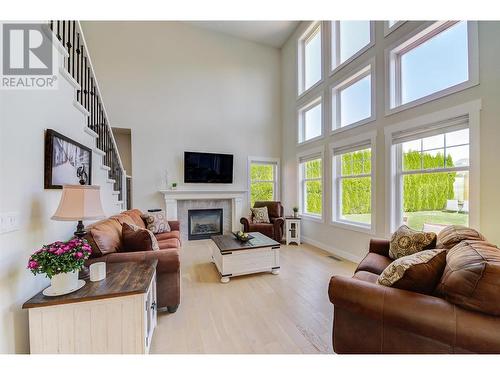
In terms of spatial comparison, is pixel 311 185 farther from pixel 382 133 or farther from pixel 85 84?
pixel 85 84

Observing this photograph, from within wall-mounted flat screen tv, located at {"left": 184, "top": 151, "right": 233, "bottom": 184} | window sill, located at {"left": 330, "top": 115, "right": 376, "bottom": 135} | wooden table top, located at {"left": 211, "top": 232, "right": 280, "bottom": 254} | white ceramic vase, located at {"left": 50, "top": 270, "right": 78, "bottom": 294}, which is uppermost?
window sill, located at {"left": 330, "top": 115, "right": 376, "bottom": 135}

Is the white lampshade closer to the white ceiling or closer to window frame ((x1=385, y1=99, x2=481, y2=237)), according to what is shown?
window frame ((x1=385, y1=99, x2=481, y2=237))

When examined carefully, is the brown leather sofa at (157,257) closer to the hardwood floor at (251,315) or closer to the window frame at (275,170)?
the hardwood floor at (251,315)

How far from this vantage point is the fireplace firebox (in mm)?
5289

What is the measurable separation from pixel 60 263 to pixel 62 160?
3.35 ft

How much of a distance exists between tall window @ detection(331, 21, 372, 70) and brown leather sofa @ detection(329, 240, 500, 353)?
3.85 m

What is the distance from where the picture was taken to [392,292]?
121 centimetres

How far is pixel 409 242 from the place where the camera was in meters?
2.13

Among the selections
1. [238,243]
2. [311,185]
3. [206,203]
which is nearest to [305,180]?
[311,185]

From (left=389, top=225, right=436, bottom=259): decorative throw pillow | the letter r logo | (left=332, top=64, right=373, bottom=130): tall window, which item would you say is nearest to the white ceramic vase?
the letter r logo

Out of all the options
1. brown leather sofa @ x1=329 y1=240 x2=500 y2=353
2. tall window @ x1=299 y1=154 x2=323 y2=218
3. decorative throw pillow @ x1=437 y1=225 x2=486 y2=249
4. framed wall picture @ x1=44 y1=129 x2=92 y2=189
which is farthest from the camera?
tall window @ x1=299 y1=154 x2=323 y2=218
